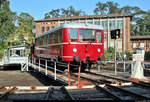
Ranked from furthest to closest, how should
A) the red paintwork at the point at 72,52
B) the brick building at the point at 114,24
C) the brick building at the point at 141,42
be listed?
the brick building at the point at 114,24 < the brick building at the point at 141,42 < the red paintwork at the point at 72,52

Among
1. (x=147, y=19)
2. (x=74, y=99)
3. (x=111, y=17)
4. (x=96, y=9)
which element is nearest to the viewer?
(x=74, y=99)

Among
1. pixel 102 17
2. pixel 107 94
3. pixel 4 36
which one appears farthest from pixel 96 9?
pixel 107 94

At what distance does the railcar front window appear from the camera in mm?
13192

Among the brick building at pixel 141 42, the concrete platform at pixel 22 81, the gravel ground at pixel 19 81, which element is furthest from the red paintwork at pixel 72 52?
the brick building at pixel 141 42

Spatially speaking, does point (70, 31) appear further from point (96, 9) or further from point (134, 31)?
point (96, 9)

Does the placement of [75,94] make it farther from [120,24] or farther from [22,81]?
[120,24]

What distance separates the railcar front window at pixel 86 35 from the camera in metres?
13.2

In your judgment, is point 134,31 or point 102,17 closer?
point 102,17

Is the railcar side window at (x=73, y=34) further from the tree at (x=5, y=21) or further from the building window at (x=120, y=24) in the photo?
the tree at (x=5, y=21)

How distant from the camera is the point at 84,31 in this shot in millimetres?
13312

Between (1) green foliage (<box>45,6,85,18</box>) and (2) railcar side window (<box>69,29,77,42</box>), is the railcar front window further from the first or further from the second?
(1) green foliage (<box>45,6,85,18</box>)

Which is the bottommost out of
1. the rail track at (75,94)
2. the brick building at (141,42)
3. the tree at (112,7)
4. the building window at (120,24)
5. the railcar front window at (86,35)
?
the rail track at (75,94)

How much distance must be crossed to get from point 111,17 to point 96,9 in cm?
3313

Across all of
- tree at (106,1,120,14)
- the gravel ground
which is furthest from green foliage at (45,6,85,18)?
the gravel ground
